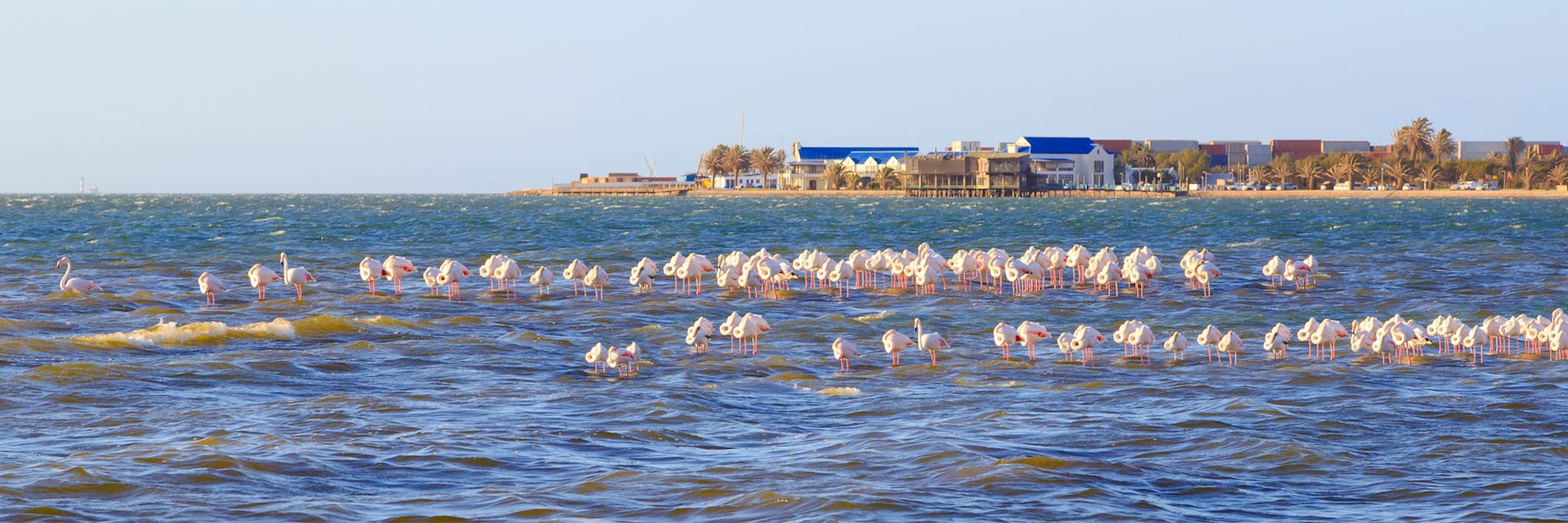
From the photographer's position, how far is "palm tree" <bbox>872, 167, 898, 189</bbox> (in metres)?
190

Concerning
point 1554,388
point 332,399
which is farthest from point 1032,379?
point 332,399

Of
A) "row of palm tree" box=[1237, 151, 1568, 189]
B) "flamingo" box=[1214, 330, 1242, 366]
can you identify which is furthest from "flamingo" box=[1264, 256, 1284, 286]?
"row of palm tree" box=[1237, 151, 1568, 189]

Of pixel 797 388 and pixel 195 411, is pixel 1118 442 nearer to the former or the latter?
pixel 797 388

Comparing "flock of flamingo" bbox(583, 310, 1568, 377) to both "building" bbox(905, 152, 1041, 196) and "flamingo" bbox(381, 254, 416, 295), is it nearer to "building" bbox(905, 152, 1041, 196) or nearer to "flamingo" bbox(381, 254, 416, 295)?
"flamingo" bbox(381, 254, 416, 295)

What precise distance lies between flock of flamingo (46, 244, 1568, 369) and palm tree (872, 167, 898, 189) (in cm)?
15177

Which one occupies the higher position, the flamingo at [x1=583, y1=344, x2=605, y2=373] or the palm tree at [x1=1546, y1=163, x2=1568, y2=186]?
the palm tree at [x1=1546, y1=163, x2=1568, y2=186]

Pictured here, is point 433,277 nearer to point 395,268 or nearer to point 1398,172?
point 395,268

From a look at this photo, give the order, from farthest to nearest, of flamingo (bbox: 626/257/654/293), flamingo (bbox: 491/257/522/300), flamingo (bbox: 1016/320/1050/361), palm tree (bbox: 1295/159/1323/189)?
palm tree (bbox: 1295/159/1323/189) → flamingo (bbox: 626/257/654/293) → flamingo (bbox: 491/257/522/300) → flamingo (bbox: 1016/320/1050/361)

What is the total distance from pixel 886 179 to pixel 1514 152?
75586mm

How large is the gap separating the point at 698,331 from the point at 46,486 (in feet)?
33.9

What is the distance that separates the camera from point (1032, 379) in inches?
755

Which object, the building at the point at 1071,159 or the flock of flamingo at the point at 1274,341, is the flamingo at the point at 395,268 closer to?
the flock of flamingo at the point at 1274,341

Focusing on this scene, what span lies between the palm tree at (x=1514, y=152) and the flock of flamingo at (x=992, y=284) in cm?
16847

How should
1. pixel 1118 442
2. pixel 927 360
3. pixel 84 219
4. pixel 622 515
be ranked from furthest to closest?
pixel 84 219, pixel 927 360, pixel 1118 442, pixel 622 515
